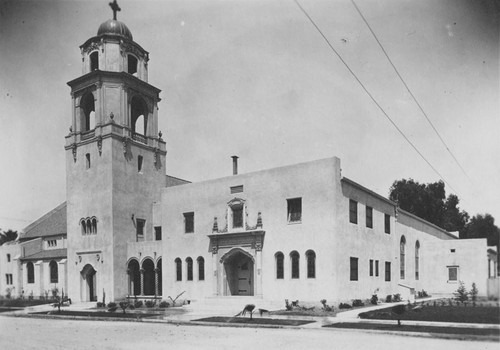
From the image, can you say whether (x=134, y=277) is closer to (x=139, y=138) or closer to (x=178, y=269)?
(x=178, y=269)

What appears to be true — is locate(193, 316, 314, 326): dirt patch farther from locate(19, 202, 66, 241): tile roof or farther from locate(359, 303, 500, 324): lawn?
locate(19, 202, 66, 241): tile roof

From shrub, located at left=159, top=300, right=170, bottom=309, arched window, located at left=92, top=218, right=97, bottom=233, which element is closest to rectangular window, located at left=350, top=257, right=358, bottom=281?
shrub, located at left=159, top=300, right=170, bottom=309

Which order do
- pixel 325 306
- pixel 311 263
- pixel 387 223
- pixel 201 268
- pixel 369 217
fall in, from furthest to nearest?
Answer: 1. pixel 387 223
2. pixel 201 268
3. pixel 369 217
4. pixel 311 263
5. pixel 325 306

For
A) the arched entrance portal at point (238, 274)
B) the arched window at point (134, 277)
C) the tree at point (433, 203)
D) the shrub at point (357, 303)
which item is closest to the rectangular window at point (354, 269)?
the shrub at point (357, 303)

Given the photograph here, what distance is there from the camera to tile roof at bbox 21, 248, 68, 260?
4353 cm

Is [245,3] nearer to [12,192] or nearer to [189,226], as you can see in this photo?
[12,192]

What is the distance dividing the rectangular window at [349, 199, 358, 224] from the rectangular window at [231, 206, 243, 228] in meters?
6.59

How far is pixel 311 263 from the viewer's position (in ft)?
88.6

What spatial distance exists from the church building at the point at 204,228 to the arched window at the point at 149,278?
106 millimetres

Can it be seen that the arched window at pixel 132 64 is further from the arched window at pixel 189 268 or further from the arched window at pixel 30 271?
the arched window at pixel 30 271

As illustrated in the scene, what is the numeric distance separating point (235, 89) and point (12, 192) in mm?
11133

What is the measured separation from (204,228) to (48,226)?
993 inches

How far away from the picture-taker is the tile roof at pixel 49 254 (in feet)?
143

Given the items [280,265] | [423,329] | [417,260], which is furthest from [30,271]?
[423,329]
